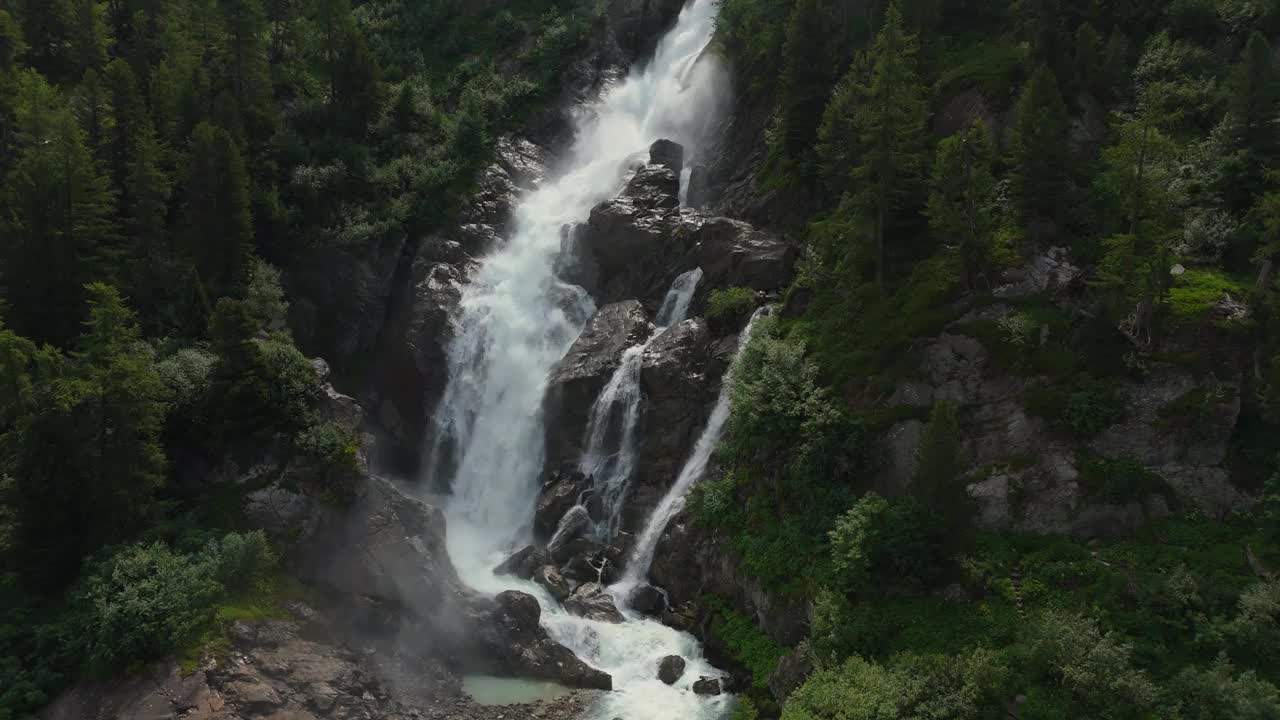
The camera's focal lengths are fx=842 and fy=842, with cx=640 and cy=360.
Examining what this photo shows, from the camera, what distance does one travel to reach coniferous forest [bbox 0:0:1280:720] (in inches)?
1017

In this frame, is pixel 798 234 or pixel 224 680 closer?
pixel 224 680

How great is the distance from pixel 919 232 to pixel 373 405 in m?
34.3

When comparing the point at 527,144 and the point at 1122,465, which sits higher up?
the point at 527,144

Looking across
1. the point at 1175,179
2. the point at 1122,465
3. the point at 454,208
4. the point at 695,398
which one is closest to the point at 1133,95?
the point at 1175,179

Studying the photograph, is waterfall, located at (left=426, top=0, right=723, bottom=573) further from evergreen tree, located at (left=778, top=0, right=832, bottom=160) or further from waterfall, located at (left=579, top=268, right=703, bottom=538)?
evergreen tree, located at (left=778, top=0, right=832, bottom=160)

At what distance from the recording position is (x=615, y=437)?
143 feet

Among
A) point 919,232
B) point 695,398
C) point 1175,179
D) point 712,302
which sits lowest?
point 695,398

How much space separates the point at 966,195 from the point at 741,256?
1465 centimetres

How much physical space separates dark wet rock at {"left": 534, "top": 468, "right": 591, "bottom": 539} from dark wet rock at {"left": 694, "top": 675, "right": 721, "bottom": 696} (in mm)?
13385

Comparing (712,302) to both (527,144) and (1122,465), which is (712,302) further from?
(527,144)

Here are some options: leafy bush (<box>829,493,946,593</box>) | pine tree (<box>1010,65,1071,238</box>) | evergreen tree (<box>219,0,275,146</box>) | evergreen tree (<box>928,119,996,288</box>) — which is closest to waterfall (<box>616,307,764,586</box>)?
leafy bush (<box>829,493,946,593</box>)

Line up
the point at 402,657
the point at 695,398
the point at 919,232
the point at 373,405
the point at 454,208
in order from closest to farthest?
the point at 402,657 → the point at 919,232 → the point at 695,398 → the point at 373,405 → the point at 454,208

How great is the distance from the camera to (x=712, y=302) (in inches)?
1735

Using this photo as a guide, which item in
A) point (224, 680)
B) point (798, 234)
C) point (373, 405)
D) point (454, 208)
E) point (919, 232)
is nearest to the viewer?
point (224, 680)
